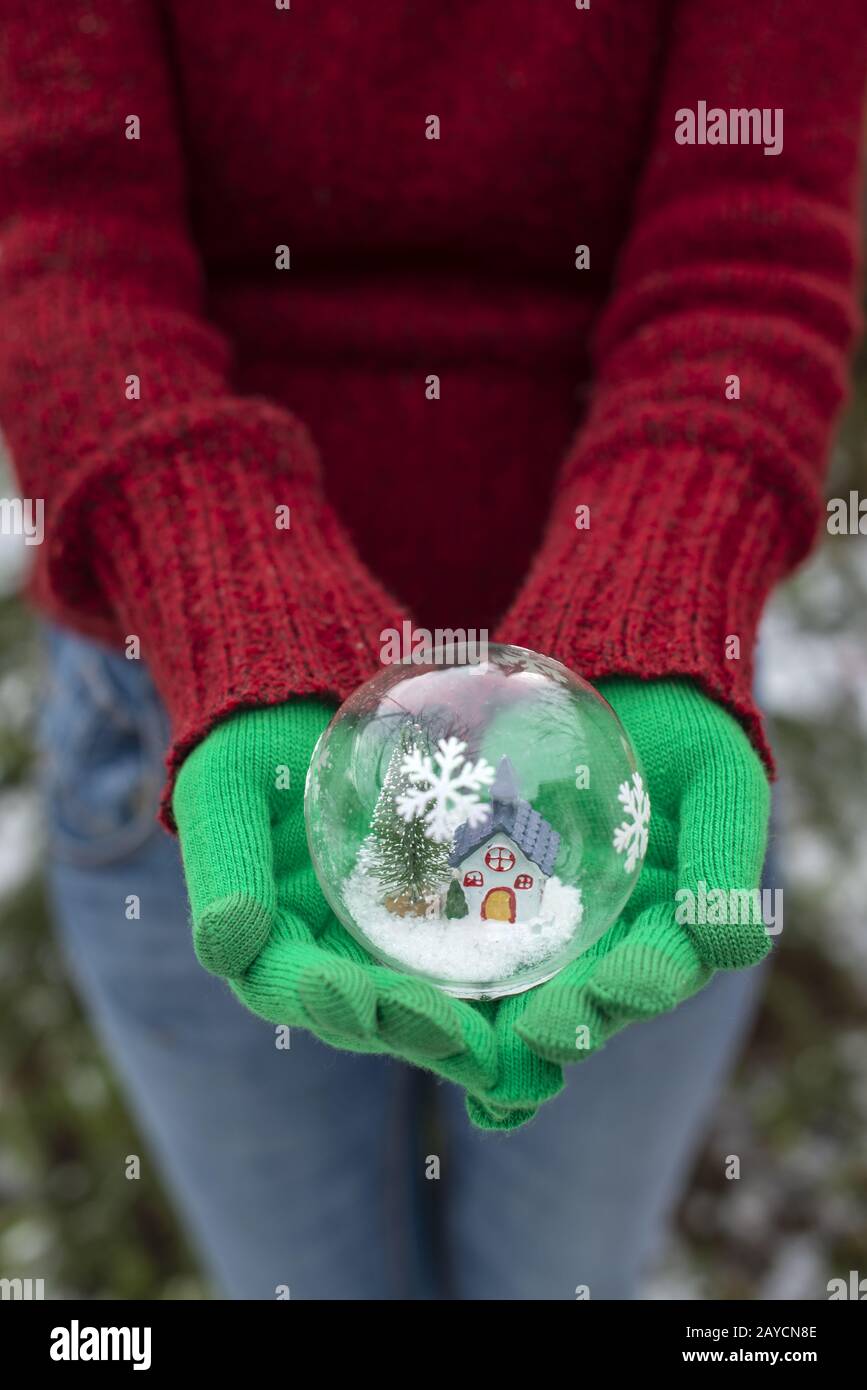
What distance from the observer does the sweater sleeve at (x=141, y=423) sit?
118 centimetres

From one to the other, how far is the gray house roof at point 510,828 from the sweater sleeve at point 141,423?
202 millimetres

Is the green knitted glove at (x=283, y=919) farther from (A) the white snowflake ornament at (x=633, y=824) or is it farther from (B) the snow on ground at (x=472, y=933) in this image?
(A) the white snowflake ornament at (x=633, y=824)

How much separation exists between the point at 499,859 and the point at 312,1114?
83 cm

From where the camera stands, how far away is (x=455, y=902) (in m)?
1.04

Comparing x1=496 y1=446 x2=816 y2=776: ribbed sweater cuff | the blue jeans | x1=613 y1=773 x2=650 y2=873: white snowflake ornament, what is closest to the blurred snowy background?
the blue jeans

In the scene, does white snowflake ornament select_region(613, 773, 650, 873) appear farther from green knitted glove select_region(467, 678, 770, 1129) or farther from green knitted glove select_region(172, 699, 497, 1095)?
green knitted glove select_region(172, 699, 497, 1095)

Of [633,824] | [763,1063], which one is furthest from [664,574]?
[763,1063]

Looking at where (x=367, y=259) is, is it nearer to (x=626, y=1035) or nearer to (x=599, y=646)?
(x=599, y=646)

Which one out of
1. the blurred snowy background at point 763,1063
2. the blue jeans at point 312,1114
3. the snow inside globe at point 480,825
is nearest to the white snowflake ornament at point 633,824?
the snow inside globe at point 480,825

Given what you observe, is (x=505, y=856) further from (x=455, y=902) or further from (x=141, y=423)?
(x=141, y=423)

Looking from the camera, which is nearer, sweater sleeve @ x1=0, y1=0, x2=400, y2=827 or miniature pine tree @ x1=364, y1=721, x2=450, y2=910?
miniature pine tree @ x1=364, y1=721, x2=450, y2=910

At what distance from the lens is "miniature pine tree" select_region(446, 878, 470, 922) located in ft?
3.41

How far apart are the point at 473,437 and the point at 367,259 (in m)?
0.24

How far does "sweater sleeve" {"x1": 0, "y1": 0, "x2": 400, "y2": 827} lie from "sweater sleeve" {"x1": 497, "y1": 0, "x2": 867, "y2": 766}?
0.23 m
